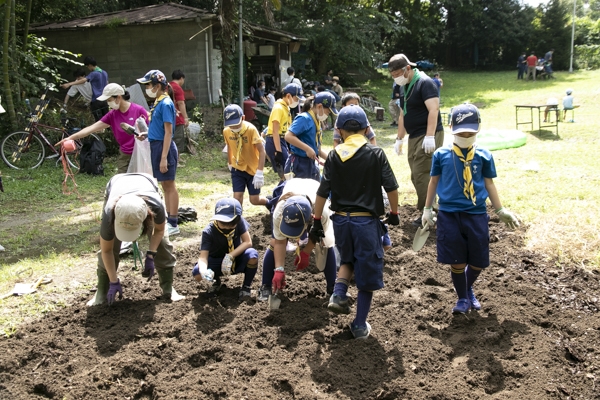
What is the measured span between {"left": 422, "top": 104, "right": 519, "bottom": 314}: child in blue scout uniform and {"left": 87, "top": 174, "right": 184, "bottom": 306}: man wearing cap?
85.0 inches

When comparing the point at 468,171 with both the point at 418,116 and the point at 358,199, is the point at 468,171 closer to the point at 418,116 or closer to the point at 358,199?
the point at 358,199

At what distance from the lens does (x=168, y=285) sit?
4754 millimetres

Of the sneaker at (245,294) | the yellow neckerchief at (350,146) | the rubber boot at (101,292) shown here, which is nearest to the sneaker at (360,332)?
the sneaker at (245,294)

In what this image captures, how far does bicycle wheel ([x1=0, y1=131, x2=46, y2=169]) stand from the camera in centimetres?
1079

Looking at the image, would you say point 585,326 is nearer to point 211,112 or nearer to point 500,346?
point 500,346

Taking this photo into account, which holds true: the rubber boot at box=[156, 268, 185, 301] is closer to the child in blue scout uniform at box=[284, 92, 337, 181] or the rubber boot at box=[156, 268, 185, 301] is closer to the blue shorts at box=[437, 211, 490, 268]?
the child in blue scout uniform at box=[284, 92, 337, 181]

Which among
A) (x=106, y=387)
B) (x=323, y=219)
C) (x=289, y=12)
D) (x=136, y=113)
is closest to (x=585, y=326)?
(x=323, y=219)

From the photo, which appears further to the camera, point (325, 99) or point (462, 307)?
point (325, 99)

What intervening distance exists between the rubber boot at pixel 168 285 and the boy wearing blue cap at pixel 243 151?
5.59ft

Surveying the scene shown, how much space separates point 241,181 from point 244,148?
1.36 ft

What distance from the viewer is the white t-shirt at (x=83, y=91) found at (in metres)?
12.5

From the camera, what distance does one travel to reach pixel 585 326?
4.02 m

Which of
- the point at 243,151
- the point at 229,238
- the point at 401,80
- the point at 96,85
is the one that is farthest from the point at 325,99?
the point at 96,85

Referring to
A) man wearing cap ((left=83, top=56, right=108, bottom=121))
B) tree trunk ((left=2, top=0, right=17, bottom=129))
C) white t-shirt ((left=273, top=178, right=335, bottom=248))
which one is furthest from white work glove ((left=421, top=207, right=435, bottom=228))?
tree trunk ((left=2, top=0, right=17, bottom=129))
